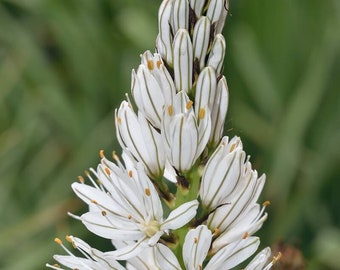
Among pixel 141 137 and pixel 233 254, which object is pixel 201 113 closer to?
pixel 141 137

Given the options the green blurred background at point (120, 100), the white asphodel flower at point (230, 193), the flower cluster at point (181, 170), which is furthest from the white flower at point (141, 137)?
the green blurred background at point (120, 100)

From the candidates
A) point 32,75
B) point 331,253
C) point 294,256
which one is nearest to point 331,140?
point 331,253

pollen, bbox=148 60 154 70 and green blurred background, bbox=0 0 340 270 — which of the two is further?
green blurred background, bbox=0 0 340 270

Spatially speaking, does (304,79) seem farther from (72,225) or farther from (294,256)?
(294,256)

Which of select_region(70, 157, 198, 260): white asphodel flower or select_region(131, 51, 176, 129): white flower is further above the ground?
select_region(131, 51, 176, 129): white flower

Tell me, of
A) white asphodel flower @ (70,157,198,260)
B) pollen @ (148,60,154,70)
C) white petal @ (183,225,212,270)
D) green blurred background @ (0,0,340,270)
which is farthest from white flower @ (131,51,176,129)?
green blurred background @ (0,0,340,270)

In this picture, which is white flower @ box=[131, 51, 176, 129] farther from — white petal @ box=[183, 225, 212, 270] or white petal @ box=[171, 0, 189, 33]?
white petal @ box=[183, 225, 212, 270]

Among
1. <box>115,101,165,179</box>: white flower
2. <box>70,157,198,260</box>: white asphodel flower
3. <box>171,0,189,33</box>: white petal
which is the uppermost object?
<box>171,0,189,33</box>: white petal

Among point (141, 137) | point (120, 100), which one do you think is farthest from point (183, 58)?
point (120, 100)
